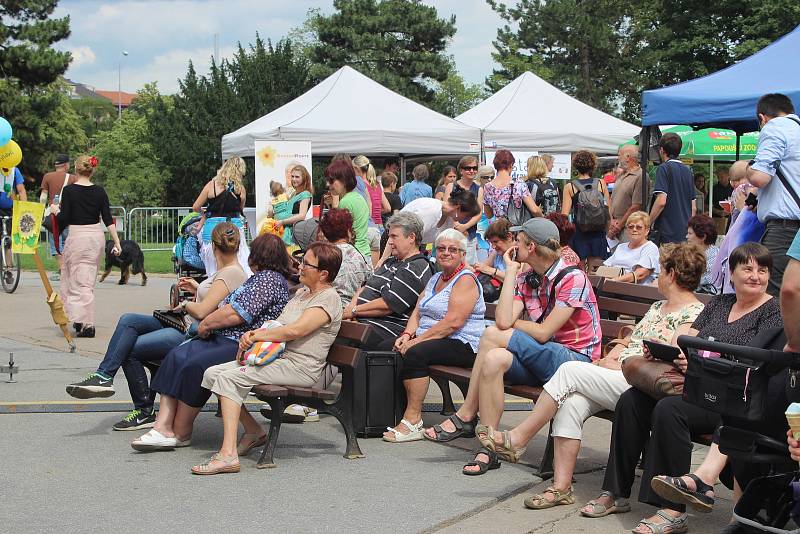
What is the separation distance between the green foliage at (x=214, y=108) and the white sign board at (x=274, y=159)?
25.7 metres

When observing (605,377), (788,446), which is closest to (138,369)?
(605,377)

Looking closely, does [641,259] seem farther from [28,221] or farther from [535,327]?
[28,221]

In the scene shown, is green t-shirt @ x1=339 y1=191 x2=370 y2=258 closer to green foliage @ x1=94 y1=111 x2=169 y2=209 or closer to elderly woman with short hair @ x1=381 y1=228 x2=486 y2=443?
elderly woman with short hair @ x1=381 y1=228 x2=486 y2=443

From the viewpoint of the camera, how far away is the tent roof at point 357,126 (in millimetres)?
16391

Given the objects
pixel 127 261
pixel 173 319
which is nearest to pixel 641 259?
pixel 173 319

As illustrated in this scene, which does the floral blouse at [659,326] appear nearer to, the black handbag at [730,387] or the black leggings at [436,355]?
the black handbag at [730,387]

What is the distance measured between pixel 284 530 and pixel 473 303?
229 cm

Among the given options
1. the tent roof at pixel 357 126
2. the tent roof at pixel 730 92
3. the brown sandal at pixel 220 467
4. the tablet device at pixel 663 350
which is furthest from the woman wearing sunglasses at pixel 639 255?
the tent roof at pixel 357 126

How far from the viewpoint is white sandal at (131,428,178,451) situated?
6391 millimetres

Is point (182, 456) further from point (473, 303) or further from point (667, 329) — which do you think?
point (667, 329)

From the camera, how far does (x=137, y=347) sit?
273 inches

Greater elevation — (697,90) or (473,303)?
(697,90)

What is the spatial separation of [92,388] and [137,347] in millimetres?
390

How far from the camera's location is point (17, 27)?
42.0 meters
